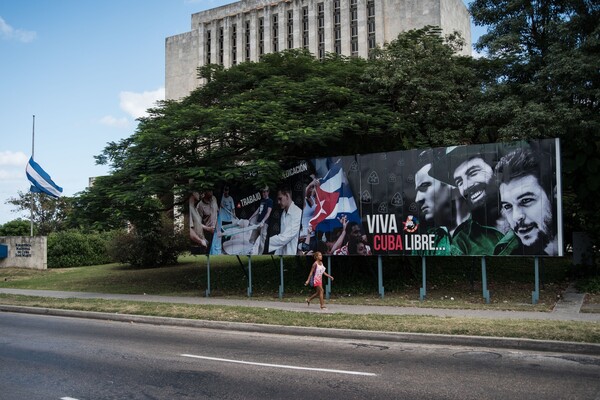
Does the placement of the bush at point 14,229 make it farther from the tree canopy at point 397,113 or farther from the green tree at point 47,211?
the tree canopy at point 397,113

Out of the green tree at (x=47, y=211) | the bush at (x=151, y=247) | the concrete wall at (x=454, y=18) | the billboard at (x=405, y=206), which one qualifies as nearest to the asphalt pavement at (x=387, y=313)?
the billboard at (x=405, y=206)

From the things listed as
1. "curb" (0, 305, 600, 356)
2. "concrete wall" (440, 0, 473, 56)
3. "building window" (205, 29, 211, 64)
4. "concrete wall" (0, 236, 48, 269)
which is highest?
"building window" (205, 29, 211, 64)

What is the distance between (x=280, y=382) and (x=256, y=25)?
87.1 m

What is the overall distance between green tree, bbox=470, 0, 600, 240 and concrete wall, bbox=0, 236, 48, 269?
27034 mm

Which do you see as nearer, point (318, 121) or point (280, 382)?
point (280, 382)

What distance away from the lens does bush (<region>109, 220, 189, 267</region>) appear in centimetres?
3073

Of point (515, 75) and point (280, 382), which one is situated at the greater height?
point (515, 75)

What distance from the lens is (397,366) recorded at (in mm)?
8172

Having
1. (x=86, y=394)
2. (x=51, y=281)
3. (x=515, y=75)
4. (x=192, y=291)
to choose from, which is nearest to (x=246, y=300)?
(x=192, y=291)

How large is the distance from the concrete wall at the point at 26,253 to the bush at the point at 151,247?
16.4ft

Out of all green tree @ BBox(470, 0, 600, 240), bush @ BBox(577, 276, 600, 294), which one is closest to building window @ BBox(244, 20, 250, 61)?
green tree @ BBox(470, 0, 600, 240)

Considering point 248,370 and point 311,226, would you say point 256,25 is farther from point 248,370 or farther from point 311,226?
point 248,370

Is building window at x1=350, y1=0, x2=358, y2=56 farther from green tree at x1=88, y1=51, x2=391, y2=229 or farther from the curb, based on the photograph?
the curb

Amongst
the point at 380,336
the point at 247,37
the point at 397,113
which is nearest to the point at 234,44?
the point at 247,37
